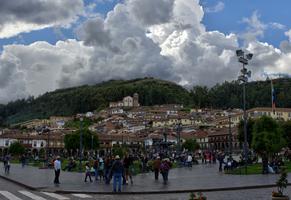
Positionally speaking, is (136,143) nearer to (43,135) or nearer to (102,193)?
(43,135)

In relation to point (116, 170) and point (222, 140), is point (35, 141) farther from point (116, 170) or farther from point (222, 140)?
point (116, 170)

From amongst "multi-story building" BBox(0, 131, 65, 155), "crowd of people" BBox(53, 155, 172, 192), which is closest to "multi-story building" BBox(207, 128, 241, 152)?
"multi-story building" BBox(0, 131, 65, 155)

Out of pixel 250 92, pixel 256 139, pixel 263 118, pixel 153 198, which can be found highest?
pixel 250 92

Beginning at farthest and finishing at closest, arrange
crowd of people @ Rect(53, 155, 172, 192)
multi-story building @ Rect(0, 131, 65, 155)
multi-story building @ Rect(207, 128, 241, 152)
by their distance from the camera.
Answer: multi-story building @ Rect(0, 131, 65, 155), multi-story building @ Rect(207, 128, 241, 152), crowd of people @ Rect(53, 155, 172, 192)

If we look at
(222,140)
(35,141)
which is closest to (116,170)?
(222,140)

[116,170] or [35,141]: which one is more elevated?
[35,141]

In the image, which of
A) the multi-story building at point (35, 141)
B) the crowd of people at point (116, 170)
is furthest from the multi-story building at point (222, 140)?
the crowd of people at point (116, 170)

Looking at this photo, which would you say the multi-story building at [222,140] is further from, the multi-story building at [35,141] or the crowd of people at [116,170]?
the crowd of people at [116,170]

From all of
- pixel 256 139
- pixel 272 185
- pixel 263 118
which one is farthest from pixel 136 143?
pixel 272 185

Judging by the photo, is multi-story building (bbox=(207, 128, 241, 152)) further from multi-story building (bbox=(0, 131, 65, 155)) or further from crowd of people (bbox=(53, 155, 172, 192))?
crowd of people (bbox=(53, 155, 172, 192))

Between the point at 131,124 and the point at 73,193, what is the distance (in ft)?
550

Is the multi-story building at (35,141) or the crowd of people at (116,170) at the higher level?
the multi-story building at (35,141)

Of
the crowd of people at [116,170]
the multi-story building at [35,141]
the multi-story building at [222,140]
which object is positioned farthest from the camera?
the multi-story building at [35,141]

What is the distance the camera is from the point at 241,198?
17.2 metres
